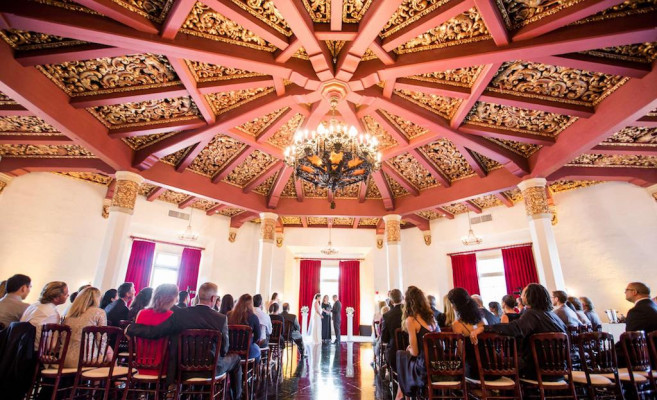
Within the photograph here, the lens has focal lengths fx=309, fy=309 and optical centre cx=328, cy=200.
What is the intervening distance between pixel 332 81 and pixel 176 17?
78.3 inches

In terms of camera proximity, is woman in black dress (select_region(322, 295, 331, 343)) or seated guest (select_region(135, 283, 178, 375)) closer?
seated guest (select_region(135, 283, 178, 375))

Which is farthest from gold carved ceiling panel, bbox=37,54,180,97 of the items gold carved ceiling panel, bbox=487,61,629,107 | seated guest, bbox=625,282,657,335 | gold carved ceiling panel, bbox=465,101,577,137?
seated guest, bbox=625,282,657,335

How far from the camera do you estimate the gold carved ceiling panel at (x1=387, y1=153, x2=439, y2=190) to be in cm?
721

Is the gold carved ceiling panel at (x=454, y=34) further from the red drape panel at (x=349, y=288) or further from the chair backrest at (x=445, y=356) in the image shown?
the red drape panel at (x=349, y=288)

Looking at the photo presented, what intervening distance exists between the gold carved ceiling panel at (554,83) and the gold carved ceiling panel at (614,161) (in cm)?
207

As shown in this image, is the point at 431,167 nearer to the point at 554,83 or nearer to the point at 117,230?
the point at 554,83

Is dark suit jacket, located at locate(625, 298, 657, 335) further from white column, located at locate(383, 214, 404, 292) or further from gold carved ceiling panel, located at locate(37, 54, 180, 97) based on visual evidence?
gold carved ceiling panel, located at locate(37, 54, 180, 97)

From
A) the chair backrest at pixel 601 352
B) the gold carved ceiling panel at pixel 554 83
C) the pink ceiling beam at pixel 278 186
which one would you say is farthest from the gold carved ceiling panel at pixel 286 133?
the chair backrest at pixel 601 352

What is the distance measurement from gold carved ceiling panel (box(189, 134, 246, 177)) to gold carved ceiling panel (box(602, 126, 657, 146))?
6.87 metres

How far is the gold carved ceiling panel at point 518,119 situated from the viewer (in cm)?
498

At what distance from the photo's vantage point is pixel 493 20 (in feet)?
10.6

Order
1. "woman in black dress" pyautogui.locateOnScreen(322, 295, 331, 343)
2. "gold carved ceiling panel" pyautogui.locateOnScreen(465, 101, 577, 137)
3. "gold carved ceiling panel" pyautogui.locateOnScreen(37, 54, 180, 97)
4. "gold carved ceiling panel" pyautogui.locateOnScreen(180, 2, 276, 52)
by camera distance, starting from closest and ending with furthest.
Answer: "gold carved ceiling panel" pyautogui.locateOnScreen(180, 2, 276, 52) < "gold carved ceiling panel" pyautogui.locateOnScreen(37, 54, 180, 97) < "gold carved ceiling panel" pyautogui.locateOnScreen(465, 101, 577, 137) < "woman in black dress" pyautogui.locateOnScreen(322, 295, 331, 343)

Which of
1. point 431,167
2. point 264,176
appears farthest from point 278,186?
point 431,167

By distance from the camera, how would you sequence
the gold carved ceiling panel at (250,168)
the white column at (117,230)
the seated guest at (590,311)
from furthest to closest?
the gold carved ceiling panel at (250,168), the white column at (117,230), the seated guest at (590,311)
